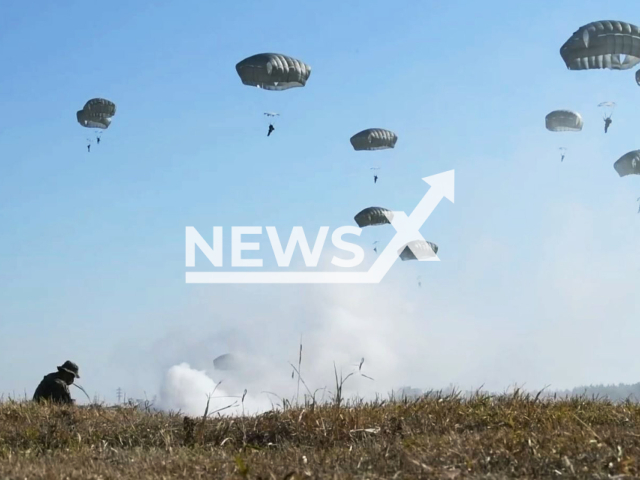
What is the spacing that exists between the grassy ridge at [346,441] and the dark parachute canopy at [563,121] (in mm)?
48934

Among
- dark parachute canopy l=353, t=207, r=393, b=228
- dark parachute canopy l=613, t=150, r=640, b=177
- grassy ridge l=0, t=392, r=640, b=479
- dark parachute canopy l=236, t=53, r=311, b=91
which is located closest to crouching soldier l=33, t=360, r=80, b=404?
grassy ridge l=0, t=392, r=640, b=479

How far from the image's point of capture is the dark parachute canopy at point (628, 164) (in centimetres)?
6050

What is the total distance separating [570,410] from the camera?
1034 cm

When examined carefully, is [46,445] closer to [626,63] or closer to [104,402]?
[104,402]

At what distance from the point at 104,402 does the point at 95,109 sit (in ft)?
147

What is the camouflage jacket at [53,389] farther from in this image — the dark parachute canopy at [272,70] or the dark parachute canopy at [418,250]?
the dark parachute canopy at [418,250]

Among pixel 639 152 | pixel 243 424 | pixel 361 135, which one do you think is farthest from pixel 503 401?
pixel 639 152

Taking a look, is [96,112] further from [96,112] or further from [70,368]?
[70,368]

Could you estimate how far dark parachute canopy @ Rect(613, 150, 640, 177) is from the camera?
198 ft

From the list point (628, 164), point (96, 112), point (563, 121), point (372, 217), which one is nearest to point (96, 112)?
point (96, 112)

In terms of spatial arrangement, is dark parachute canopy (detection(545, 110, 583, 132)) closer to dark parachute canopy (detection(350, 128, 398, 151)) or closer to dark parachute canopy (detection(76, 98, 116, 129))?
dark parachute canopy (detection(350, 128, 398, 151))

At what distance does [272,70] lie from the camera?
42844mm

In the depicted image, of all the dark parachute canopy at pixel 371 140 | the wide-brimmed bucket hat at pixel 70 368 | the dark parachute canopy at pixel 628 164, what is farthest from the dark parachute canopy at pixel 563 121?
the wide-brimmed bucket hat at pixel 70 368

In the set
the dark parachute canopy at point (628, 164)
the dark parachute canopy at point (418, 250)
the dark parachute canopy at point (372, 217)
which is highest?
the dark parachute canopy at point (628, 164)
